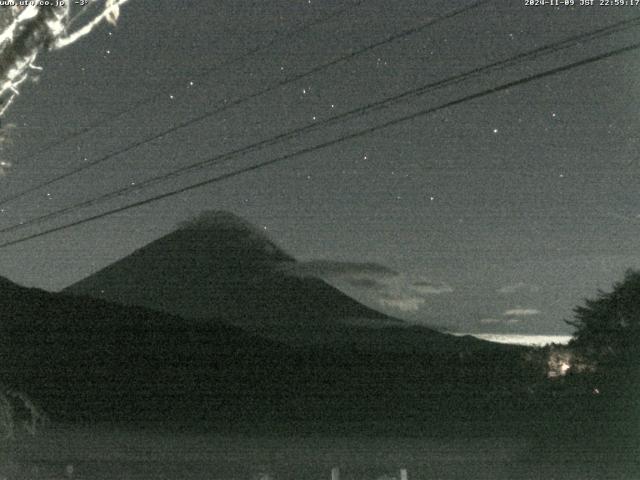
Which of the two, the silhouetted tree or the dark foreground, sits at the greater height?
the silhouetted tree

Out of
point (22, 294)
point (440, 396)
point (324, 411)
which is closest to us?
point (440, 396)

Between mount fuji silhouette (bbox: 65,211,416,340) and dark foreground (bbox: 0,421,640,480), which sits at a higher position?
mount fuji silhouette (bbox: 65,211,416,340)

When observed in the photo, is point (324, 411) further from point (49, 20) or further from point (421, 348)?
point (49, 20)

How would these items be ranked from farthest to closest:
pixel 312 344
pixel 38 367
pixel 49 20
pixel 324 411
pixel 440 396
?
pixel 38 367 → pixel 312 344 → pixel 324 411 → pixel 440 396 → pixel 49 20

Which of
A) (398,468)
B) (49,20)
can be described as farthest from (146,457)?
(49,20)

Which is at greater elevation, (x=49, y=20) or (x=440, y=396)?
(x=49, y=20)

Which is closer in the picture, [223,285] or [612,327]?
[612,327]

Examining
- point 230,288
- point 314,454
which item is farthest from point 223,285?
point 314,454

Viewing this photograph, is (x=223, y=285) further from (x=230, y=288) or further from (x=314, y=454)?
(x=314, y=454)

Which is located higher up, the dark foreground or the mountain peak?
the mountain peak

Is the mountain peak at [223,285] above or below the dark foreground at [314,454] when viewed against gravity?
above

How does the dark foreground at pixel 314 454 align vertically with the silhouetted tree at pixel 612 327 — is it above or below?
below
